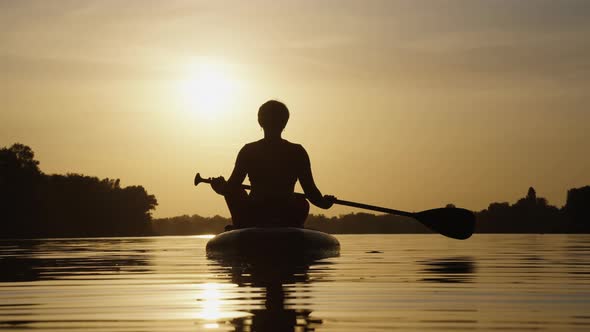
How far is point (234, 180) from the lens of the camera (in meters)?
14.5

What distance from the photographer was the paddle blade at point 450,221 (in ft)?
52.4

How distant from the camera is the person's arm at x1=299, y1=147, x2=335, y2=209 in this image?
14477 millimetres

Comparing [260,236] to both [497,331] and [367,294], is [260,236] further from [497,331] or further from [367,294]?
[497,331]

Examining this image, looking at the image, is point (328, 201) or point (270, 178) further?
point (328, 201)

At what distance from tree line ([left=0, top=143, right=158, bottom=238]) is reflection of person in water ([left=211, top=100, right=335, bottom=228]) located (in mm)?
94279

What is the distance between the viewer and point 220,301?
7785 mm

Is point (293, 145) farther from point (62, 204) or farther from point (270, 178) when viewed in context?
point (62, 204)

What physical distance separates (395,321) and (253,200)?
304 inches

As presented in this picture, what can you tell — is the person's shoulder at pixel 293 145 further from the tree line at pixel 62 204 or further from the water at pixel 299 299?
the tree line at pixel 62 204

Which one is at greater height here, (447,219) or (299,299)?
(447,219)

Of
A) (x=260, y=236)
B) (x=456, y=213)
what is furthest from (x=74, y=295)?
(x=456, y=213)

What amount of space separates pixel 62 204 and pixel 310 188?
337 ft

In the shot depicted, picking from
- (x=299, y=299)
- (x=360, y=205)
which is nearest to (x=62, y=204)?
(x=360, y=205)

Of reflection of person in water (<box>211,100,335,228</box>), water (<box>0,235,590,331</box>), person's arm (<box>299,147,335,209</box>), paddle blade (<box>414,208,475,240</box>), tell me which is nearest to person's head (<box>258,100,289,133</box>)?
reflection of person in water (<box>211,100,335,228</box>)
